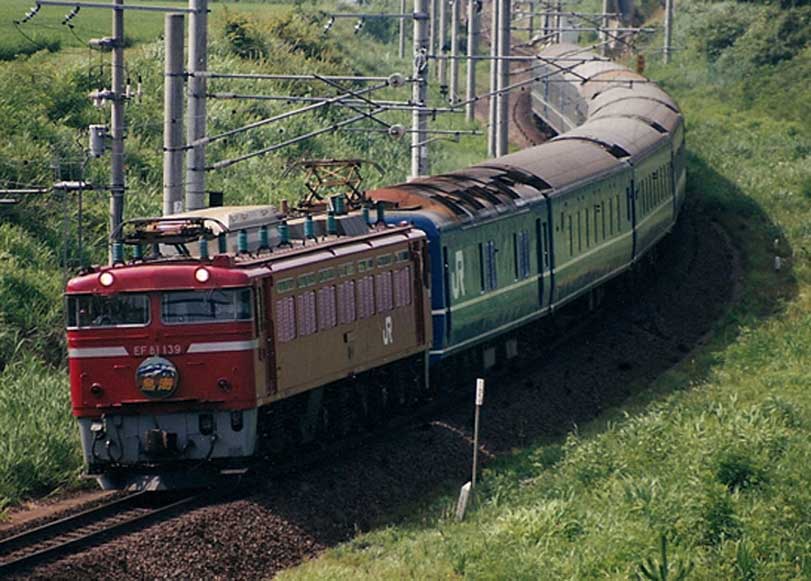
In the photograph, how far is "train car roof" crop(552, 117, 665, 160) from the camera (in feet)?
124

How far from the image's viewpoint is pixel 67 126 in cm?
3869

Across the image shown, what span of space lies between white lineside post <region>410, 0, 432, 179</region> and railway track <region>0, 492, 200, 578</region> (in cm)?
1111

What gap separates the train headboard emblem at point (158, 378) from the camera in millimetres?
19031

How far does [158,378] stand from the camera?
62.4 ft

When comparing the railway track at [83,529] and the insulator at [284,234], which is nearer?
the railway track at [83,529]

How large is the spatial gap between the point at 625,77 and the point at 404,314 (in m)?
32.2

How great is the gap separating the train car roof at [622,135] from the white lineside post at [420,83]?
5519mm

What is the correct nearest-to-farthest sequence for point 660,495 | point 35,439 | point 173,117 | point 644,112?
1. point 660,495
2. point 35,439
3. point 173,117
4. point 644,112

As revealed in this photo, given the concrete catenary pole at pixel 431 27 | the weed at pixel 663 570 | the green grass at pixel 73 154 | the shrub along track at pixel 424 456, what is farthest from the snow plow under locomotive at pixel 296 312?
the concrete catenary pole at pixel 431 27

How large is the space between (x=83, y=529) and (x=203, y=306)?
2878mm

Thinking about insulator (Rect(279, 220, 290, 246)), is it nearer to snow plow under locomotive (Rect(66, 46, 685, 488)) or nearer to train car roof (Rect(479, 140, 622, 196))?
snow plow under locomotive (Rect(66, 46, 685, 488))

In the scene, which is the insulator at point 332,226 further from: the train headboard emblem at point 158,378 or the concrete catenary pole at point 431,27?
the concrete catenary pole at point 431,27

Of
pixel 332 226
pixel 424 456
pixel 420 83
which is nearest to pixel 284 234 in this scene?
pixel 332 226

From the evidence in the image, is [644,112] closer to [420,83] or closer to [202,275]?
[420,83]
